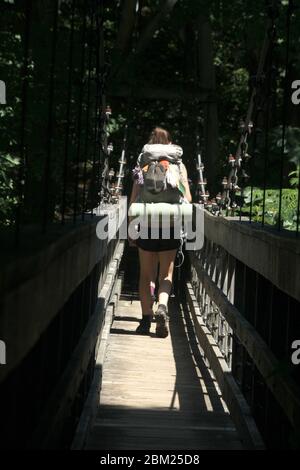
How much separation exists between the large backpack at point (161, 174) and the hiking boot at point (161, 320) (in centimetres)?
76

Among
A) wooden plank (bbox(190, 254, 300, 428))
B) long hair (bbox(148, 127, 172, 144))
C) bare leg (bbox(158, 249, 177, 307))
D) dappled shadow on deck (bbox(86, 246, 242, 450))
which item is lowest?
dappled shadow on deck (bbox(86, 246, 242, 450))

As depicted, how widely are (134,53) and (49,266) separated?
646 inches

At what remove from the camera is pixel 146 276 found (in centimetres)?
897

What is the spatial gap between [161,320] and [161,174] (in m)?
1.08

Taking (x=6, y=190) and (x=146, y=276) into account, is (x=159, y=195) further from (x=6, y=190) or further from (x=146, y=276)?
(x=6, y=190)

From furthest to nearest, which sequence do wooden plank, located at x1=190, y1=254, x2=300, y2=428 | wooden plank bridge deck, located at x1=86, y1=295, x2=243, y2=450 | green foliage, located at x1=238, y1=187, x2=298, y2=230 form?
green foliage, located at x1=238, y1=187, x2=298, y2=230 → wooden plank bridge deck, located at x1=86, y1=295, x2=243, y2=450 → wooden plank, located at x1=190, y1=254, x2=300, y2=428

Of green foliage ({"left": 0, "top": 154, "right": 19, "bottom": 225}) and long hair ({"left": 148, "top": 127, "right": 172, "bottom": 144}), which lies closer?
long hair ({"left": 148, "top": 127, "right": 172, "bottom": 144})

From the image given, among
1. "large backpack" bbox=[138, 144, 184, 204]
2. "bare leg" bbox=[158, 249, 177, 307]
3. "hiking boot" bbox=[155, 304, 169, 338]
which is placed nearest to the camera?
"large backpack" bbox=[138, 144, 184, 204]

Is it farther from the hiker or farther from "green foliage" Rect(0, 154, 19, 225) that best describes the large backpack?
"green foliage" Rect(0, 154, 19, 225)

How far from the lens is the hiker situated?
28.2 feet

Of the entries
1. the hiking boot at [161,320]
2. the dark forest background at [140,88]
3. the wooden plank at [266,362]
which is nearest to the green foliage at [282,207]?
the dark forest background at [140,88]

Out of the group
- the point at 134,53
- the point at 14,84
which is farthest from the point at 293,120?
the point at 14,84

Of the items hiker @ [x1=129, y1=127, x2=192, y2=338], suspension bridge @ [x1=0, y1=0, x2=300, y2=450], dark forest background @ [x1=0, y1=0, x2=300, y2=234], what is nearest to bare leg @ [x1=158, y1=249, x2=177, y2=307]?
hiker @ [x1=129, y1=127, x2=192, y2=338]

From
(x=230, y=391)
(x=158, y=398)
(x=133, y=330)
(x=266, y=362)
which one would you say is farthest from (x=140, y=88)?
(x=266, y=362)
